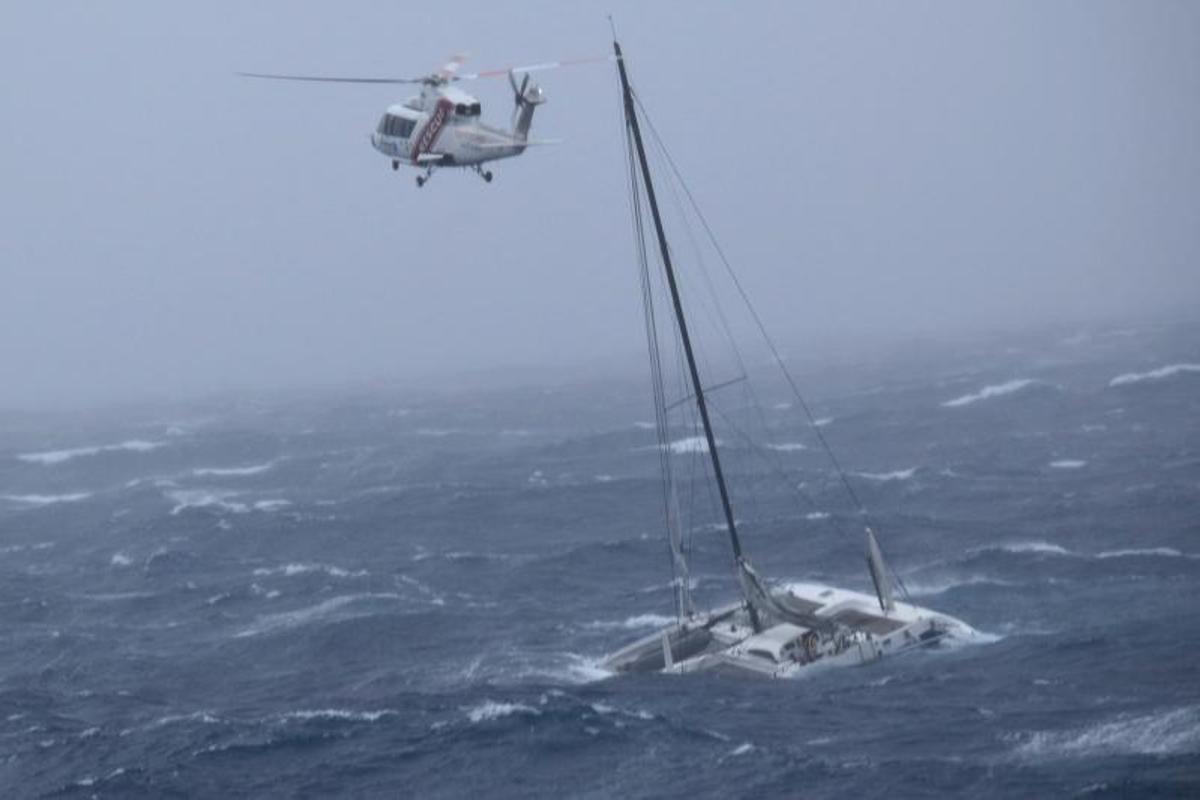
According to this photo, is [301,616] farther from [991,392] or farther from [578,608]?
[991,392]

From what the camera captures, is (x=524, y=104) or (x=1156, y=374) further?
(x=1156, y=374)

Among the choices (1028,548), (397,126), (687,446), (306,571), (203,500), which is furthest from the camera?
(687,446)

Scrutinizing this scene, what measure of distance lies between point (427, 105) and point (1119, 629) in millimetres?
32602

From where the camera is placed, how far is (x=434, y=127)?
5512 centimetres

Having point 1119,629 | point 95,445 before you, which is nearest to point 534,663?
point 1119,629

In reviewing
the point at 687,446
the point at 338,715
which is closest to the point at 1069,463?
the point at 687,446

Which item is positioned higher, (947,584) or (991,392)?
(991,392)

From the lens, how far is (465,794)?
40.6m

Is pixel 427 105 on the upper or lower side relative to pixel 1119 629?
upper

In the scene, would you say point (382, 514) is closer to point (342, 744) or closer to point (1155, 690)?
point (342, 744)

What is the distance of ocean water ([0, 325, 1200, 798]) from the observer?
1668 inches

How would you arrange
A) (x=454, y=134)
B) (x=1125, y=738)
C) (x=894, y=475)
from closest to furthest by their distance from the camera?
1. (x=1125, y=738)
2. (x=454, y=134)
3. (x=894, y=475)

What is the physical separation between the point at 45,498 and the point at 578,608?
215 feet

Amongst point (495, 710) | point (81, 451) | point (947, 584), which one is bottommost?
point (947, 584)
